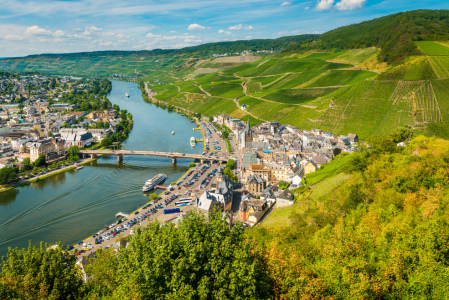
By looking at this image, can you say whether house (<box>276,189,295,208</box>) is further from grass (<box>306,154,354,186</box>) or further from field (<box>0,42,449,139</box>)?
field (<box>0,42,449,139</box>)

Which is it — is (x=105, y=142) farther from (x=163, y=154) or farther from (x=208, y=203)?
(x=208, y=203)

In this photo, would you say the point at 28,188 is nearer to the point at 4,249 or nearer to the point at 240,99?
the point at 4,249

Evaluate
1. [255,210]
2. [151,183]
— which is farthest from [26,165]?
[255,210]

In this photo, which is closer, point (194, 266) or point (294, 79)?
point (194, 266)

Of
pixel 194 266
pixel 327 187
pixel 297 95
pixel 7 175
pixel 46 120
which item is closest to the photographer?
pixel 194 266

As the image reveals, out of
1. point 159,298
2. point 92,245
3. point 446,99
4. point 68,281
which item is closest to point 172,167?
point 92,245

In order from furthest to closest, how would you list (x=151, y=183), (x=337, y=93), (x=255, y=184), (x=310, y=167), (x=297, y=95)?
(x=297, y=95), (x=337, y=93), (x=151, y=183), (x=310, y=167), (x=255, y=184)

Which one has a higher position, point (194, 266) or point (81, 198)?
point (194, 266)
